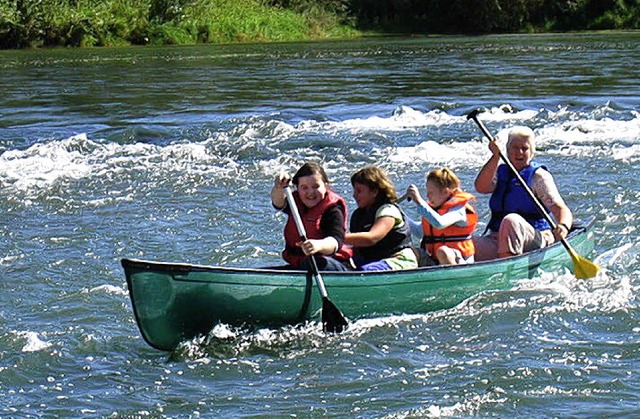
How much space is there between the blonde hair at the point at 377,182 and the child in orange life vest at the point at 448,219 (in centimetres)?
24

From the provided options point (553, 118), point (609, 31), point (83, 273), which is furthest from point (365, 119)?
point (609, 31)

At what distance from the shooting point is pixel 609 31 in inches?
1599

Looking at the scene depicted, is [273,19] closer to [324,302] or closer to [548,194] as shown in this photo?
[548,194]

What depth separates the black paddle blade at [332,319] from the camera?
679cm

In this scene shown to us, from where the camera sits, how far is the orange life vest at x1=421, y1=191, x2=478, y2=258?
7508 millimetres

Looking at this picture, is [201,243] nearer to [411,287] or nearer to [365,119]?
[411,287]

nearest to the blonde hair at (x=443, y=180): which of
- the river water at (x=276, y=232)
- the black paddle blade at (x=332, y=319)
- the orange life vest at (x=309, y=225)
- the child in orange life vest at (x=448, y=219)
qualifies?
the child in orange life vest at (x=448, y=219)

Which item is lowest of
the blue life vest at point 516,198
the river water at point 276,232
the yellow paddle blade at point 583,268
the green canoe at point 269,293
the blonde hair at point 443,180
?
the river water at point 276,232

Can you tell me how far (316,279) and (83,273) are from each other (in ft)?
8.92

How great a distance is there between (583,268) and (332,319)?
199cm

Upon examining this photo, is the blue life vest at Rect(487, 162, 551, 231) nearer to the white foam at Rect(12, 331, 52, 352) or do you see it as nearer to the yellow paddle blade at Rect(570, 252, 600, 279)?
the yellow paddle blade at Rect(570, 252, 600, 279)

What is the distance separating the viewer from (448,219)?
7.45 metres

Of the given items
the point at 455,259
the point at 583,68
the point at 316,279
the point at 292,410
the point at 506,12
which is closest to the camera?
the point at 292,410

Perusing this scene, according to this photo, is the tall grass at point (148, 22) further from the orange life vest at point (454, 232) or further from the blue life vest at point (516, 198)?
the orange life vest at point (454, 232)
